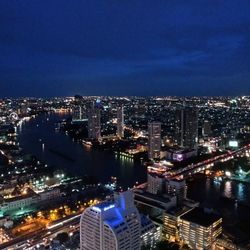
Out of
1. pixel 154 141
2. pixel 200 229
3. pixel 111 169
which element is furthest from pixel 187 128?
pixel 200 229

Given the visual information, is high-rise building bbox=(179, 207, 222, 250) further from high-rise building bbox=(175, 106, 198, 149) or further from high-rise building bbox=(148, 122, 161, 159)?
high-rise building bbox=(175, 106, 198, 149)

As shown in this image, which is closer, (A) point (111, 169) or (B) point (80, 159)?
(A) point (111, 169)

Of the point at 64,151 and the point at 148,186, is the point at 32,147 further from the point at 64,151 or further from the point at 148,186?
the point at 148,186

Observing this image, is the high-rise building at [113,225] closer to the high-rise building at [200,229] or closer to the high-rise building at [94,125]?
the high-rise building at [200,229]

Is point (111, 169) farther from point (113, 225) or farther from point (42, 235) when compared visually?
point (113, 225)

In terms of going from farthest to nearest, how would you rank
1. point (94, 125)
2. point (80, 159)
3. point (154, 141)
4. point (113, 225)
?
point (94, 125) → point (154, 141) → point (80, 159) → point (113, 225)

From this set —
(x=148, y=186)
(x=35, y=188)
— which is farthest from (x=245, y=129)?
(x=35, y=188)

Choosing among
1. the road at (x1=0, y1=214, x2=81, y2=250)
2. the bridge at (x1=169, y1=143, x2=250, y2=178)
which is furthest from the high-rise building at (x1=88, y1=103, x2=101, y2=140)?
the road at (x1=0, y1=214, x2=81, y2=250)

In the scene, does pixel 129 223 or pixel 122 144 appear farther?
pixel 122 144
